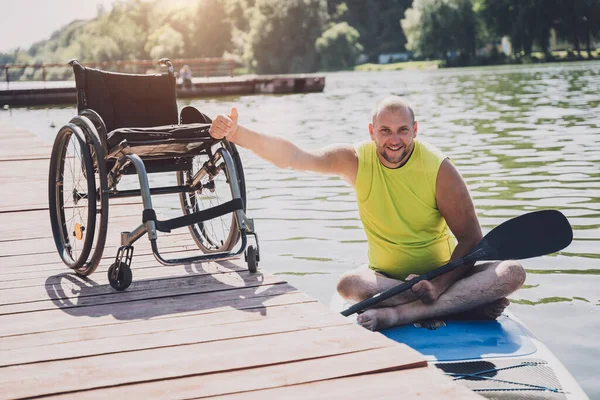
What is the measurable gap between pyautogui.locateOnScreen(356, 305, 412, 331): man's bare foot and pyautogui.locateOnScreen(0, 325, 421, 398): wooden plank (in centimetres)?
67

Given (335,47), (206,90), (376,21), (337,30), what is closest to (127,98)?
(206,90)

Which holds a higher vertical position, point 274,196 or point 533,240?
point 533,240

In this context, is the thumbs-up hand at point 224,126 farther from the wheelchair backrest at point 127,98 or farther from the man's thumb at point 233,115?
the wheelchair backrest at point 127,98

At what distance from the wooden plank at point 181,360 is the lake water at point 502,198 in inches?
67.6

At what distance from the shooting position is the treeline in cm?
6288

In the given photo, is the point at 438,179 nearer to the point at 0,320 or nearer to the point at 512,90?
the point at 0,320

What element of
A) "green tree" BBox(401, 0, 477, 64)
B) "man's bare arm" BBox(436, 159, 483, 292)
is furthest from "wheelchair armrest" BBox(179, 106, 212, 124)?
"green tree" BBox(401, 0, 477, 64)

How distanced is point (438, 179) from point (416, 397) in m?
1.74

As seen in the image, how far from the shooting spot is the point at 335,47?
81.3 m

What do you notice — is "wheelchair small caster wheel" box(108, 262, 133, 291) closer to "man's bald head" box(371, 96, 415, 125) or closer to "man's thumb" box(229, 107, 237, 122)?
"man's thumb" box(229, 107, 237, 122)

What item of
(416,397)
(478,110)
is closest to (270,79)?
(478,110)

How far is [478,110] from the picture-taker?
24.6 meters

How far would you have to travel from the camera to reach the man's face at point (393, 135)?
422cm

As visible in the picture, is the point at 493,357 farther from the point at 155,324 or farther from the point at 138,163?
the point at 138,163
